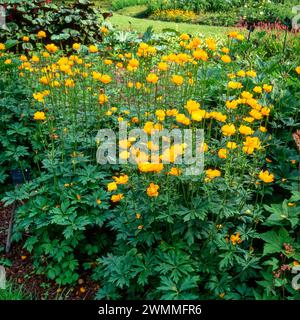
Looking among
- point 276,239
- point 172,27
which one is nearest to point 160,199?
point 276,239

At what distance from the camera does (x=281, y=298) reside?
7.48 feet

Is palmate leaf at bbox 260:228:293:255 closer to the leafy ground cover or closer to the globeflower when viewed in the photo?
the leafy ground cover

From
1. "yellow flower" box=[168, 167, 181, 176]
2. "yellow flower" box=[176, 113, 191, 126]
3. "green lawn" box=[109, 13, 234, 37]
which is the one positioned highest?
"yellow flower" box=[176, 113, 191, 126]

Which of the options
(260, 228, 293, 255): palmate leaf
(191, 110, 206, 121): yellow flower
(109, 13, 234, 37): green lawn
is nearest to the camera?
(191, 110, 206, 121): yellow flower

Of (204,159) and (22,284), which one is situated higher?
(204,159)

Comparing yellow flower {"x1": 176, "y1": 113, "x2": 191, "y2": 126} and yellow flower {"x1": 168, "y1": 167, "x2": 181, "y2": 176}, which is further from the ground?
yellow flower {"x1": 176, "y1": 113, "x2": 191, "y2": 126}

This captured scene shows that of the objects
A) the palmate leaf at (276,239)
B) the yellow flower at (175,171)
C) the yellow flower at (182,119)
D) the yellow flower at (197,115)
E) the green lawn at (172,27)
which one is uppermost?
the yellow flower at (197,115)

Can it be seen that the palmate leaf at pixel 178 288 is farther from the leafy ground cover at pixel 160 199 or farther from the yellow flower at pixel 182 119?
the yellow flower at pixel 182 119

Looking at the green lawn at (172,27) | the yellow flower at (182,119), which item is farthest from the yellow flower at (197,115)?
the green lawn at (172,27)

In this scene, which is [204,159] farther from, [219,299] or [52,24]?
[52,24]

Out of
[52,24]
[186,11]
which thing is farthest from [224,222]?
[186,11]

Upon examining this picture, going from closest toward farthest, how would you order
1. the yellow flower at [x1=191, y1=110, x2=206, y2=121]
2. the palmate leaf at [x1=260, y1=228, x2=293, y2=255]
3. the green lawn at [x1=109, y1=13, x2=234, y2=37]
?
the yellow flower at [x1=191, y1=110, x2=206, y2=121] < the palmate leaf at [x1=260, y1=228, x2=293, y2=255] < the green lawn at [x1=109, y1=13, x2=234, y2=37]

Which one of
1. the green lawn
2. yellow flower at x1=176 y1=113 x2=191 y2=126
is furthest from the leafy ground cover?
the green lawn

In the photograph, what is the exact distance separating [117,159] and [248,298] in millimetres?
1363
